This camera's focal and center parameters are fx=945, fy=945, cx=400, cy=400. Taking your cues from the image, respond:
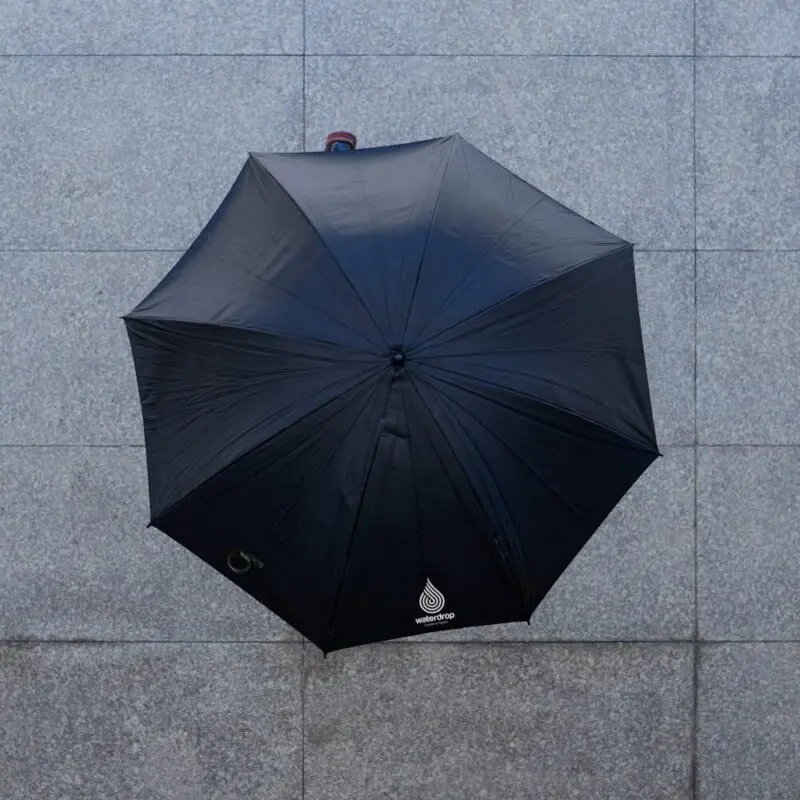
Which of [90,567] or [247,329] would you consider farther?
[90,567]

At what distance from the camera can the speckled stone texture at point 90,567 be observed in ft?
15.7

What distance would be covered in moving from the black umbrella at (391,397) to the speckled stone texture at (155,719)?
1.61 metres

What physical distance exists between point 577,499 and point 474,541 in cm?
43

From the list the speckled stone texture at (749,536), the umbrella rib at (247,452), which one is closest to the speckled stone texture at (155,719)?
the umbrella rib at (247,452)

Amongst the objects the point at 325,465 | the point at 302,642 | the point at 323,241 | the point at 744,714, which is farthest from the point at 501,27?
the point at 744,714

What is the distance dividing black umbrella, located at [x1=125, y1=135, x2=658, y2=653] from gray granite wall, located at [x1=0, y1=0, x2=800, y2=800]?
56.9 inches

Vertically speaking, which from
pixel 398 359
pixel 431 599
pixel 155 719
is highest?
pixel 398 359

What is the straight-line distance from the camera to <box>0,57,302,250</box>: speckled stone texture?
A: 15.9ft

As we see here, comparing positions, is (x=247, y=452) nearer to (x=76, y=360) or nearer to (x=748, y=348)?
(x=76, y=360)

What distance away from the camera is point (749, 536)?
487cm

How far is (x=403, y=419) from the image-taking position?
3.06 meters

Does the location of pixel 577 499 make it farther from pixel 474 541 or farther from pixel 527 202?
pixel 527 202

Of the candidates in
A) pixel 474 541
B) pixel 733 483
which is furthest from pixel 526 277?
pixel 733 483

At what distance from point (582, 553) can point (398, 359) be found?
2.26 m
